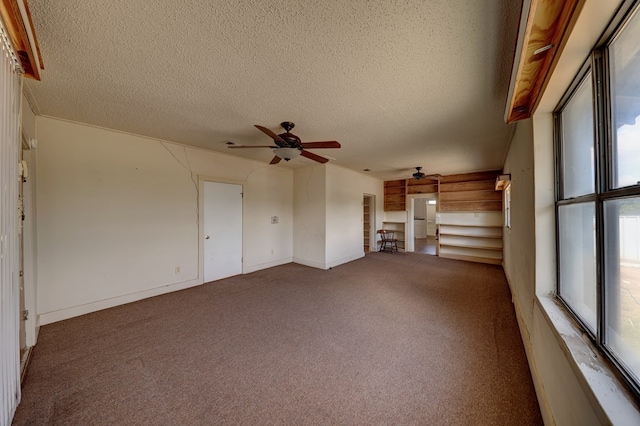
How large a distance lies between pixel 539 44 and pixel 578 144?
2.04ft

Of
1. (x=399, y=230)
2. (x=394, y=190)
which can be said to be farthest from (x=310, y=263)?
(x=394, y=190)

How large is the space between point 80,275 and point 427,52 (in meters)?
4.34

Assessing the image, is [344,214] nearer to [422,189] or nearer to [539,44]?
[422,189]

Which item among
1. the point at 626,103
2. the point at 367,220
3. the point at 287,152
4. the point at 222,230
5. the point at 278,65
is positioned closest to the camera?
the point at 626,103

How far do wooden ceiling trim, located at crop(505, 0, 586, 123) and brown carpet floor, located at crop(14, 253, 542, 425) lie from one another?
6.70 ft

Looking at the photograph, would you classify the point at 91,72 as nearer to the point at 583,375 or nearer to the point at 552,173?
the point at 583,375

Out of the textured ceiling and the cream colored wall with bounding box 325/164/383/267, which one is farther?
the cream colored wall with bounding box 325/164/383/267

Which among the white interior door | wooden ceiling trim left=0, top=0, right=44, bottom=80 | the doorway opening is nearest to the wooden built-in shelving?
the doorway opening

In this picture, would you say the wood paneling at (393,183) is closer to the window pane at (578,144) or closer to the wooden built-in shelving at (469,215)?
the wooden built-in shelving at (469,215)

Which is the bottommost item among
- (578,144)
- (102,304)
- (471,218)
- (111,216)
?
(102,304)

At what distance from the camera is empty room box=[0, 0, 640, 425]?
3.28 ft

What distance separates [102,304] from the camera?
2.89 metres

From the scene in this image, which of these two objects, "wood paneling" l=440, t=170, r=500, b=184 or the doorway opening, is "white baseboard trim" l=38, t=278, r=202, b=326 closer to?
"wood paneling" l=440, t=170, r=500, b=184

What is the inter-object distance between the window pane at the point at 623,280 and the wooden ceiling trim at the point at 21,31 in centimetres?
272
